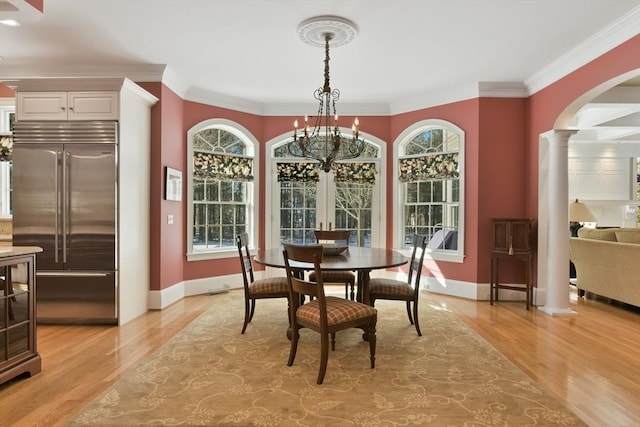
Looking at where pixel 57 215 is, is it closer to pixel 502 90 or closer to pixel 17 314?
pixel 17 314

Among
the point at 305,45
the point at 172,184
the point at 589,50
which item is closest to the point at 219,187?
the point at 172,184

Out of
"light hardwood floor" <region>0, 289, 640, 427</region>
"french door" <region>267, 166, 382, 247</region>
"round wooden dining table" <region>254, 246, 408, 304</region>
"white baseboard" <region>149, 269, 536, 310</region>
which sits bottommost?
"light hardwood floor" <region>0, 289, 640, 427</region>

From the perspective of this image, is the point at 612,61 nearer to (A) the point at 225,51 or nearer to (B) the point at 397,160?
(B) the point at 397,160

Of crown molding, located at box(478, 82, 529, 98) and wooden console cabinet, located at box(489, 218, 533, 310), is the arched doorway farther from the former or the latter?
crown molding, located at box(478, 82, 529, 98)

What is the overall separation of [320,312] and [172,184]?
3.12m

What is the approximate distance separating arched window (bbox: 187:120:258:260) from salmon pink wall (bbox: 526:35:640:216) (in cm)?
388

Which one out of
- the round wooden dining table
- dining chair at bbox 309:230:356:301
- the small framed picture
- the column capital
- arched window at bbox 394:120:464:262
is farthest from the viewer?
arched window at bbox 394:120:464:262

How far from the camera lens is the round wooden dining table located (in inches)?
123

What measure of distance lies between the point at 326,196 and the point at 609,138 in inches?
230

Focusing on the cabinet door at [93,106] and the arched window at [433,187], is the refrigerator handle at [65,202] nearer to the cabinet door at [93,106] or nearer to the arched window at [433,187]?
the cabinet door at [93,106]

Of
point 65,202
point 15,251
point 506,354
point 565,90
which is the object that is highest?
point 565,90

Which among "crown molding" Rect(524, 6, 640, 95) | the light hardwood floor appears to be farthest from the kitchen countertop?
"crown molding" Rect(524, 6, 640, 95)

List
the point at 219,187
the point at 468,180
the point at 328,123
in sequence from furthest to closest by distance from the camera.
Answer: the point at 219,187, the point at 468,180, the point at 328,123

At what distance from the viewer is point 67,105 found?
13.5 feet
